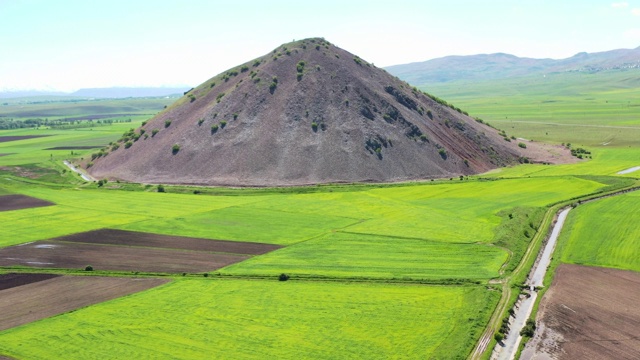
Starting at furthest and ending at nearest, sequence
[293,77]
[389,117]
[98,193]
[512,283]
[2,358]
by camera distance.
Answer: [293,77] < [389,117] < [98,193] < [512,283] < [2,358]

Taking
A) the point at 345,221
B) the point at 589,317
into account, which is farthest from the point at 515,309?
the point at 345,221

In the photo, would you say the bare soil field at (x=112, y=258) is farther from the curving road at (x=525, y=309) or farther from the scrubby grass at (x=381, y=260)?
the curving road at (x=525, y=309)

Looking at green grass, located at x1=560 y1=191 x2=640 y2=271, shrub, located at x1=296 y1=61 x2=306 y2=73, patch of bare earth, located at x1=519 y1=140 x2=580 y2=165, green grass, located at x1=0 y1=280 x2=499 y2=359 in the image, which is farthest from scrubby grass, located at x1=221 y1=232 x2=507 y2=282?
shrub, located at x1=296 y1=61 x2=306 y2=73

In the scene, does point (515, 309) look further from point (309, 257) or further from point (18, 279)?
point (18, 279)

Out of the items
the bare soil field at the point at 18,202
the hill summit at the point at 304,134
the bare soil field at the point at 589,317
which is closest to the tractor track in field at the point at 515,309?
the bare soil field at the point at 589,317

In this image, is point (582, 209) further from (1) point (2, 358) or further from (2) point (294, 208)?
(1) point (2, 358)

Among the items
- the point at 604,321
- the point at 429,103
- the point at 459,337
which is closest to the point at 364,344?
the point at 459,337
